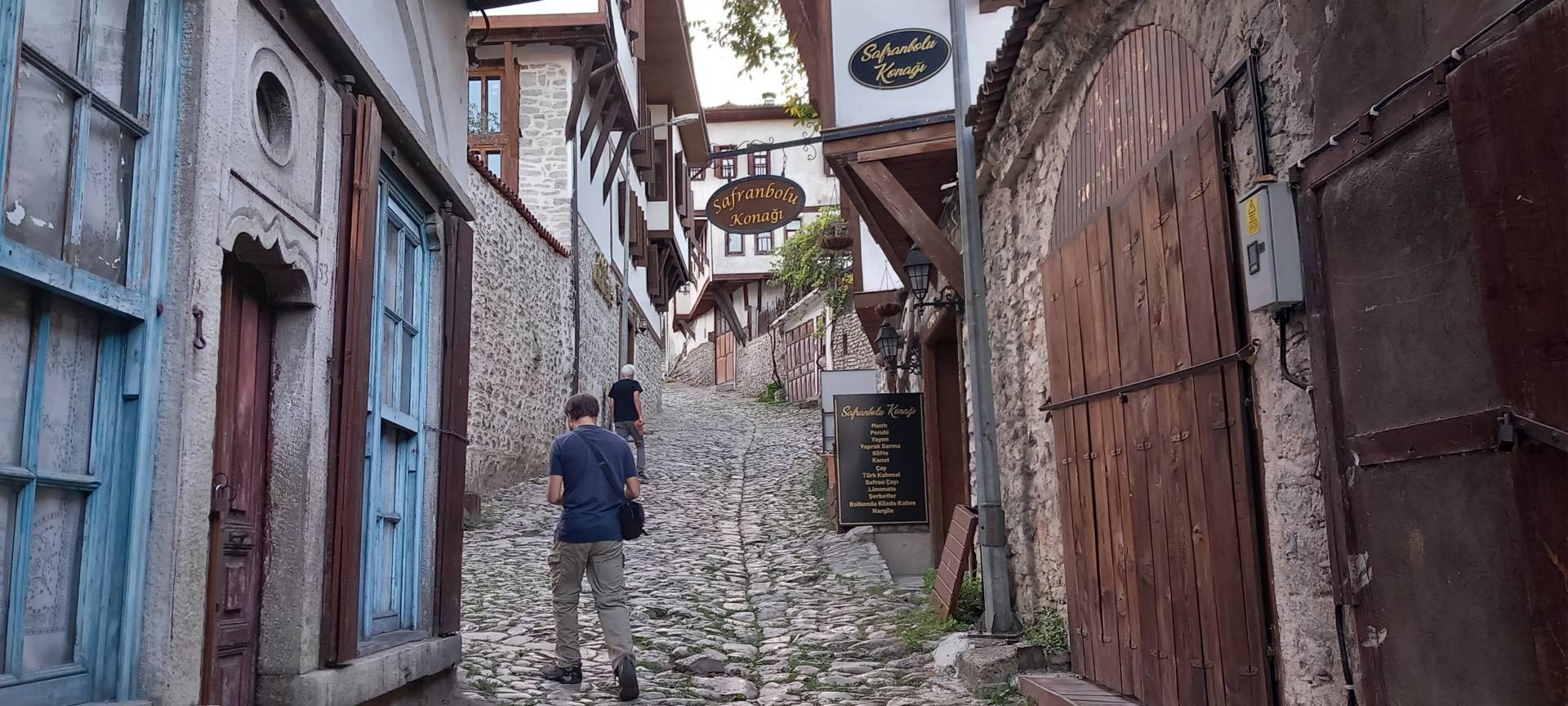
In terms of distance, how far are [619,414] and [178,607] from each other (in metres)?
10.4

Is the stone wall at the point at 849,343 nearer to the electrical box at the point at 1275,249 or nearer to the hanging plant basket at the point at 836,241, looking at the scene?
the hanging plant basket at the point at 836,241

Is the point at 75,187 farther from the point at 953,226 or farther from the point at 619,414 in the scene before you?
the point at 619,414

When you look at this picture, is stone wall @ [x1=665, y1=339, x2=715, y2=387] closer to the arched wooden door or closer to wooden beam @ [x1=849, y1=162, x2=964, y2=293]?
wooden beam @ [x1=849, y1=162, x2=964, y2=293]

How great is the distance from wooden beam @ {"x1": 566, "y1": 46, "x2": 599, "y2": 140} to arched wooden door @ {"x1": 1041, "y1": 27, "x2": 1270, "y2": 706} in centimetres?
1271

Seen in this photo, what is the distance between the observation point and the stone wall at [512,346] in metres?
13.1

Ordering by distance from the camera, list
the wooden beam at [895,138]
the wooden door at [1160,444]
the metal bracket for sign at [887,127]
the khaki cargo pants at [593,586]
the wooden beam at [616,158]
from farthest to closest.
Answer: the wooden beam at [616,158] → the wooden beam at [895,138] → the metal bracket for sign at [887,127] → the khaki cargo pants at [593,586] → the wooden door at [1160,444]

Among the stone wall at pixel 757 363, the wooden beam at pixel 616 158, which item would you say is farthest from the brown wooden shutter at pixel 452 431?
the stone wall at pixel 757 363

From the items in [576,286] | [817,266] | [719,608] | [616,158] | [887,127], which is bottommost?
[719,608]

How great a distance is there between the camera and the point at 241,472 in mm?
3748

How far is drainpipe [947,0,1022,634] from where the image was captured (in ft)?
20.7

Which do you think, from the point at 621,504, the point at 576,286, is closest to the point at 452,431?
the point at 621,504

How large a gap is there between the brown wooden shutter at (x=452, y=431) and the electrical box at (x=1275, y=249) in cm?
387

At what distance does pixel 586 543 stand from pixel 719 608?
9.20 feet

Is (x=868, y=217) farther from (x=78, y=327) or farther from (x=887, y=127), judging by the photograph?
(x=78, y=327)
